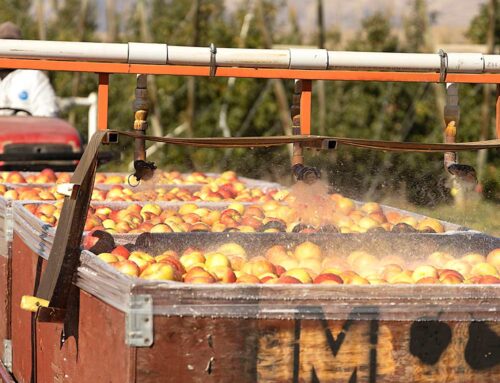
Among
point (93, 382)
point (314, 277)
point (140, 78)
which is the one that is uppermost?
point (140, 78)

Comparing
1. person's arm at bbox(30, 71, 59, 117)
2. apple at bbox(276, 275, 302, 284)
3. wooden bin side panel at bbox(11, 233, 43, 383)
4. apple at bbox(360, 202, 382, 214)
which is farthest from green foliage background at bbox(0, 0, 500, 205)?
apple at bbox(276, 275, 302, 284)

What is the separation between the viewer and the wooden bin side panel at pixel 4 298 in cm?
377

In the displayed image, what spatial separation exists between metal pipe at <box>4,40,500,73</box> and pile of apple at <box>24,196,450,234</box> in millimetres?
529

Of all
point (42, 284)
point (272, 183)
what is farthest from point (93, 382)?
point (272, 183)

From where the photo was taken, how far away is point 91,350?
2.59 m

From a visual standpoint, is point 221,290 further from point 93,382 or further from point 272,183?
point 272,183

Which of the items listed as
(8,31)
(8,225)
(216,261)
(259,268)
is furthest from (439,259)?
(8,31)

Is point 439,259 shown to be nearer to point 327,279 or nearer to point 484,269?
point 484,269

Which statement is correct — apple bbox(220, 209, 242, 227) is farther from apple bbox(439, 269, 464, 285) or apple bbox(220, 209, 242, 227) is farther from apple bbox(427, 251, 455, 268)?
apple bbox(439, 269, 464, 285)

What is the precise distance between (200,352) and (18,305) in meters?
1.48

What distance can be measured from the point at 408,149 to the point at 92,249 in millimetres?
1017

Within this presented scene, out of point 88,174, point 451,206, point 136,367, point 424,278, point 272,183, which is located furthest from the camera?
point 272,183

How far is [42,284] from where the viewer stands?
2.70 meters

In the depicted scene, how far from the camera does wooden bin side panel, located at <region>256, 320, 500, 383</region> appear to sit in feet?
7.71
